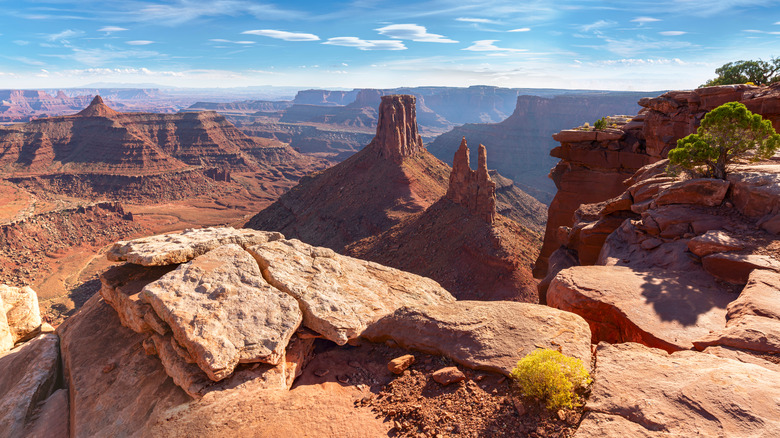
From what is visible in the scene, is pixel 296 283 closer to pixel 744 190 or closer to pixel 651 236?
pixel 651 236

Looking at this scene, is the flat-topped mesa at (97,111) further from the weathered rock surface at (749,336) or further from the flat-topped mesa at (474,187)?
the weathered rock surface at (749,336)

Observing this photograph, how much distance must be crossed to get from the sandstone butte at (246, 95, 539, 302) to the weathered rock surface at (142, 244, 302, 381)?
34.8 m

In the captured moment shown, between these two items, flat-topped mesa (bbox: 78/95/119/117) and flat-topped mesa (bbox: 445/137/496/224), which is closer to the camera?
flat-topped mesa (bbox: 445/137/496/224)

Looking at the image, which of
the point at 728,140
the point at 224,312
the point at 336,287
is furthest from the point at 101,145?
the point at 728,140

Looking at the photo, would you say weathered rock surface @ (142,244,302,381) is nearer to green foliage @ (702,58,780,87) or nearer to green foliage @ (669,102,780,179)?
green foliage @ (669,102,780,179)

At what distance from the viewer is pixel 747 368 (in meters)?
7.52

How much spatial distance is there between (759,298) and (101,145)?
7655 inches

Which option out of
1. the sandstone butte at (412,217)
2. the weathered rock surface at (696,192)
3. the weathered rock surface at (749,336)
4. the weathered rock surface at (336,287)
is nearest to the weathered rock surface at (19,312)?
the weathered rock surface at (336,287)

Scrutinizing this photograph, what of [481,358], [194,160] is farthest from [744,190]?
[194,160]

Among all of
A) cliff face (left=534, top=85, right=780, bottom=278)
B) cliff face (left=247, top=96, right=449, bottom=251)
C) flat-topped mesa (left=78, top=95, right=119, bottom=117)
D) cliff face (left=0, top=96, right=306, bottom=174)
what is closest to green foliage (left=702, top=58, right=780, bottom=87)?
cliff face (left=534, top=85, right=780, bottom=278)

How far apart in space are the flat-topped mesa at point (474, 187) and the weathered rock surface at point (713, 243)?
31.9m

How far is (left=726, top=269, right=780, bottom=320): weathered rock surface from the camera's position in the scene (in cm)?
988

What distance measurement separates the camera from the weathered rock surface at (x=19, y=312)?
15.5m

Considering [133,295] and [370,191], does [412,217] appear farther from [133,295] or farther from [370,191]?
[133,295]
